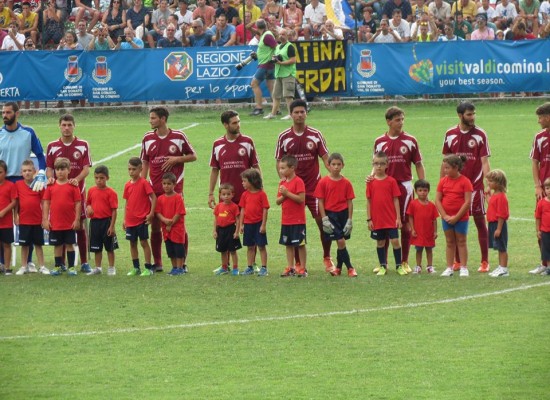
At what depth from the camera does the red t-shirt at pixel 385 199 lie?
1565 centimetres

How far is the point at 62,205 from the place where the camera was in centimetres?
1611

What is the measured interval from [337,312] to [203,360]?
238 cm

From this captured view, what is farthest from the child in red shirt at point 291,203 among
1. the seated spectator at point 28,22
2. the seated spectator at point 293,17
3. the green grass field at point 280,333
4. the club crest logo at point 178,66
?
the seated spectator at point 28,22

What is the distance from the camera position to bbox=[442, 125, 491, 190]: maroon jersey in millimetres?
15820

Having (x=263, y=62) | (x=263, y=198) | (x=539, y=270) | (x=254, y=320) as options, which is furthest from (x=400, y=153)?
(x=263, y=62)

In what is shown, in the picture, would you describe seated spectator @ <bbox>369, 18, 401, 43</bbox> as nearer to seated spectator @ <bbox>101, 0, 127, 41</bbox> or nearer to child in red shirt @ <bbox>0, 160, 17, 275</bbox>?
seated spectator @ <bbox>101, 0, 127, 41</bbox>

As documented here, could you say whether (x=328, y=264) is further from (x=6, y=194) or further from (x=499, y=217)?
(x=6, y=194)

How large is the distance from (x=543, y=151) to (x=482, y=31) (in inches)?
704

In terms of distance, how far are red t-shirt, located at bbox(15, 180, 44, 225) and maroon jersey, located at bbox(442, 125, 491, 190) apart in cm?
518

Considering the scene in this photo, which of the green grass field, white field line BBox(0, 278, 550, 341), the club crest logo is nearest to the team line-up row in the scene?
the green grass field

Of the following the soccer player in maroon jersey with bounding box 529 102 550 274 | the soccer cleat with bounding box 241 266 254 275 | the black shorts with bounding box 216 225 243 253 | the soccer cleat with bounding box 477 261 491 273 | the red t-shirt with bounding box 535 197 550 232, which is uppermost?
the soccer player in maroon jersey with bounding box 529 102 550 274

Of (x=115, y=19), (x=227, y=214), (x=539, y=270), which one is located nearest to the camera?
(x=539, y=270)

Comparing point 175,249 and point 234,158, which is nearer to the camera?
point 234,158

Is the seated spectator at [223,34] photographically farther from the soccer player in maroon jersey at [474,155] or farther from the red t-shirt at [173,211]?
the soccer player in maroon jersey at [474,155]
